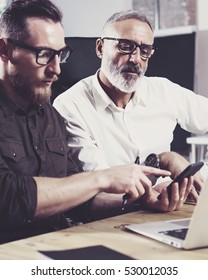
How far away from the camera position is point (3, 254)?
2.95 ft

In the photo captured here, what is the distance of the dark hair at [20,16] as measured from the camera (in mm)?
1430

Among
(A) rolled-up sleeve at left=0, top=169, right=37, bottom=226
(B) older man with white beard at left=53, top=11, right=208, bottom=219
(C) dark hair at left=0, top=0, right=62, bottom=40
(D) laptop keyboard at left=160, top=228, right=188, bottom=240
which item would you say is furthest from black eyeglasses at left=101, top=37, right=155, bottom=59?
(D) laptop keyboard at left=160, top=228, right=188, bottom=240

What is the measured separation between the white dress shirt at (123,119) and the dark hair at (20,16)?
0.45m

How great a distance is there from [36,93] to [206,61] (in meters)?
1.57

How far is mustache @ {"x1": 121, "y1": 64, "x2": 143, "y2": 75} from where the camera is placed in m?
1.97

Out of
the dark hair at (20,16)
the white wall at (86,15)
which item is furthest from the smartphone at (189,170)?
the white wall at (86,15)

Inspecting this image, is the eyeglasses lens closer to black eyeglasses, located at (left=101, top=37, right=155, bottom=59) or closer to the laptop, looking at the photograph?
black eyeglasses, located at (left=101, top=37, right=155, bottom=59)

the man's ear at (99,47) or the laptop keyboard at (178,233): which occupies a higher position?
the man's ear at (99,47)

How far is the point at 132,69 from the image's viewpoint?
1.98m

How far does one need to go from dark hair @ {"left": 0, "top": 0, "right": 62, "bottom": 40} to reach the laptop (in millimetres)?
701

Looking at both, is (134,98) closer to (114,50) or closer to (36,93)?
(114,50)

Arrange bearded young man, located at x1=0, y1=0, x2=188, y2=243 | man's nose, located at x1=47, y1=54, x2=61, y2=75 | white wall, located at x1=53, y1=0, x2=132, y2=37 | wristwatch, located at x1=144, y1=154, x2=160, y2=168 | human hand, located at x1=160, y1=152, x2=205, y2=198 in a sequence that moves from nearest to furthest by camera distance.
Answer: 1. bearded young man, located at x1=0, y1=0, x2=188, y2=243
2. man's nose, located at x1=47, y1=54, x2=61, y2=75
3. human hand, located at x1=160, y1=152, x2=205, y2=198
4. wristwatch, located at x1=144, y1=154, x2=160, y2=168
5. white wall, located at x1=53, y1=0, x2=132, y2=37

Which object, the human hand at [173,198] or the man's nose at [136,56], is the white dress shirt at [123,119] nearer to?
the man's nose at [136,56]
